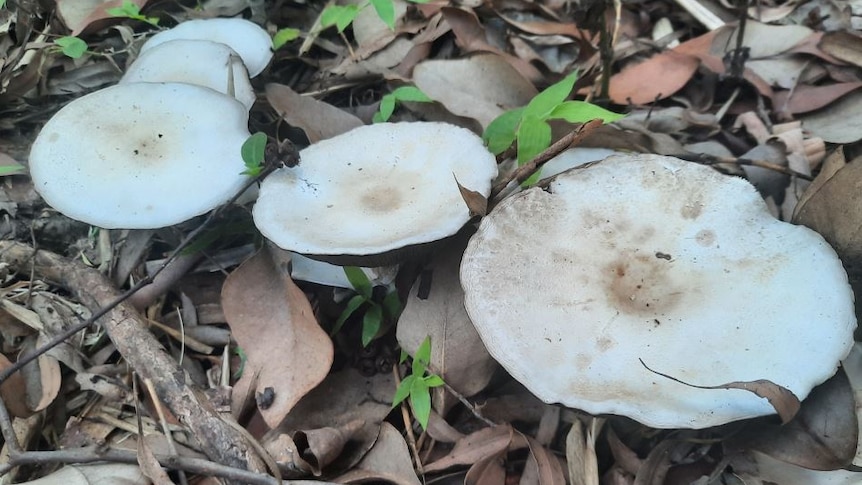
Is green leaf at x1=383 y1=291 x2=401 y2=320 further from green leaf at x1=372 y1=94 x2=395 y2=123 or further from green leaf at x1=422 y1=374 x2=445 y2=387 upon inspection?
green leaf at x1=372 y1=94 x2=395 y2=123

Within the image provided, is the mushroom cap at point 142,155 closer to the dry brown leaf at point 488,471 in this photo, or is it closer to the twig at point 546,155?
the twig at point 546,155

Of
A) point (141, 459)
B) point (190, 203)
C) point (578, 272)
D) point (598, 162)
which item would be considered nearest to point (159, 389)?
point (141, 459)

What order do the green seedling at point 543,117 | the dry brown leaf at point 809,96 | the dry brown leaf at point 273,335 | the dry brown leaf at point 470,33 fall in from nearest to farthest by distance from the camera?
the dry brown leaf at point 273,335 → the green seedling at point 543,117 → the dry brown leaf at point 809,96 → the dry brown leaf at point 470,33

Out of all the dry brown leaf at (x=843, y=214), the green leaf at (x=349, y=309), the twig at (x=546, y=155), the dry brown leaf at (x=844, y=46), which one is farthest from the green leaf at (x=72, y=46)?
the dry brown leaf at (x=844, y=46)

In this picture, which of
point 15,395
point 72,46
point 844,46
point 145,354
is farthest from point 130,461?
point 844,46

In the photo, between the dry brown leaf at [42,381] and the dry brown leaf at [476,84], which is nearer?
the dry brown leaf at [42,381]

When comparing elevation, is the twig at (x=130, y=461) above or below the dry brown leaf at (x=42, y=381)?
above

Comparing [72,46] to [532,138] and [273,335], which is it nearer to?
[273,335]
